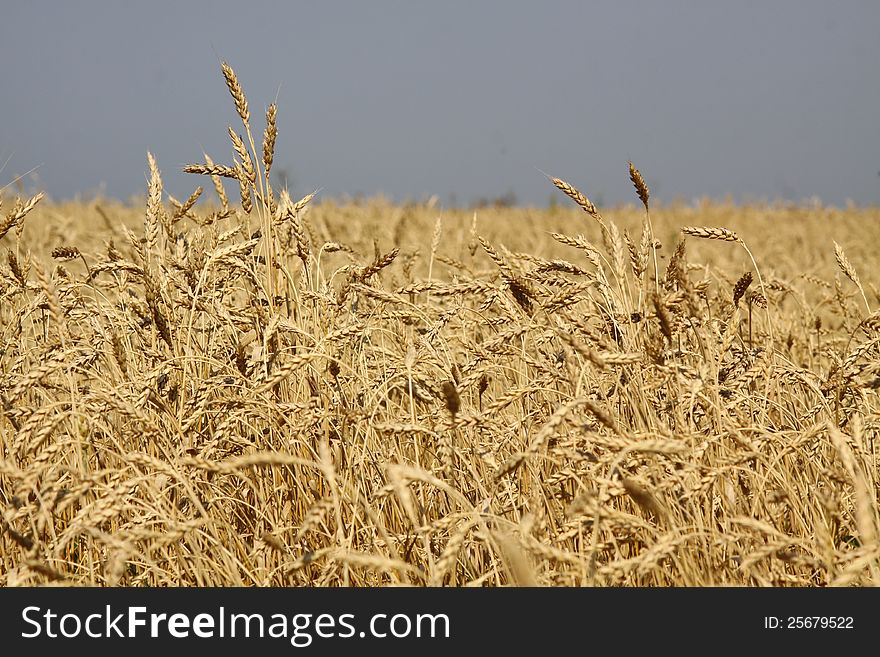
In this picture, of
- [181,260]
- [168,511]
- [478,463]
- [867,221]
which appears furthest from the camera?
[867,221]

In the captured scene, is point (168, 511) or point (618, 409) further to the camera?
point (618, 409)

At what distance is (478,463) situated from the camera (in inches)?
84.4

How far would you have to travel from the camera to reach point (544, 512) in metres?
2.06

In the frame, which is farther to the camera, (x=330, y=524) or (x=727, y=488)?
(x=330, y=524)
